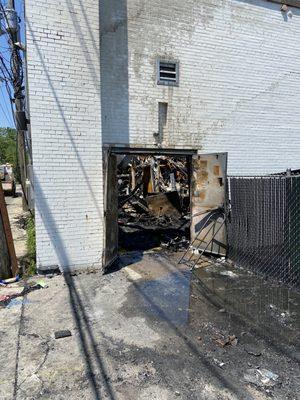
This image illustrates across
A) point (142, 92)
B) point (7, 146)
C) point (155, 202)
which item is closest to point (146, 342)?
point (142, 92)

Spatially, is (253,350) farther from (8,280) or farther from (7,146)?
(7,146)

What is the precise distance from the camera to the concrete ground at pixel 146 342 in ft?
11.0

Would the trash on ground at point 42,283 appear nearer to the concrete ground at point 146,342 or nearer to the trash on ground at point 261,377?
the concrete ground at point 146,342

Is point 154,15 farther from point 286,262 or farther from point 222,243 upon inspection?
point 286,262

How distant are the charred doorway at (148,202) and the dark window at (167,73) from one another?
61.5 inches

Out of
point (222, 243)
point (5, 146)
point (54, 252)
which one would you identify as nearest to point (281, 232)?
point (222, 243)

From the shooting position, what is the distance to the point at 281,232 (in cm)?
611

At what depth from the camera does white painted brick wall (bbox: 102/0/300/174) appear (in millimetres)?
7266

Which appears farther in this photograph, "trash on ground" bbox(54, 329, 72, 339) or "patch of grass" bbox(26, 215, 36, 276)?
"patch of grass" bbox(26, 215, 36, 276)

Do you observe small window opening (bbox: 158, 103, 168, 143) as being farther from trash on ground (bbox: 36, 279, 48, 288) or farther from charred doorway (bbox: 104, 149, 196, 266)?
trash on ground (bbox: 36, 279, 48, 288)

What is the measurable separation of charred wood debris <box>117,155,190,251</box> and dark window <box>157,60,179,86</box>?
3.64 meters

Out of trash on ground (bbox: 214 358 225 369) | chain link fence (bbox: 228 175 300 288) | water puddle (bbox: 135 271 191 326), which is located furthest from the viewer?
chain link fence (bbox: 228 175 300 288)

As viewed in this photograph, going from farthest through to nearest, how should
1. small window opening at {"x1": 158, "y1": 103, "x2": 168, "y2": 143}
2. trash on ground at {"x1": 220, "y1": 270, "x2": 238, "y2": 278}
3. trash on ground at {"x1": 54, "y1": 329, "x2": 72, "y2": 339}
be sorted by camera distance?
small window opening at {"x1": 158, "y1": 103, "x2": 168, "y2": 143} < trash on ground at {"x1": 220, "y1": 270, "x2": 238, "y2": 278} < trash on ground at {"x1": 54, "y1": 329, "x2": 72, "y2": 339}

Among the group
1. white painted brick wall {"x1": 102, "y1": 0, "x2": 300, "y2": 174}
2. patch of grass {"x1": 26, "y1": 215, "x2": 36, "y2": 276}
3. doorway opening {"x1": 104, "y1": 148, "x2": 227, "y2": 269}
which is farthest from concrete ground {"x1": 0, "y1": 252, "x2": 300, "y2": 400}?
white painted brick wall {"x1": 102, "y1": 0, "x2": 300, "y2": 174}
